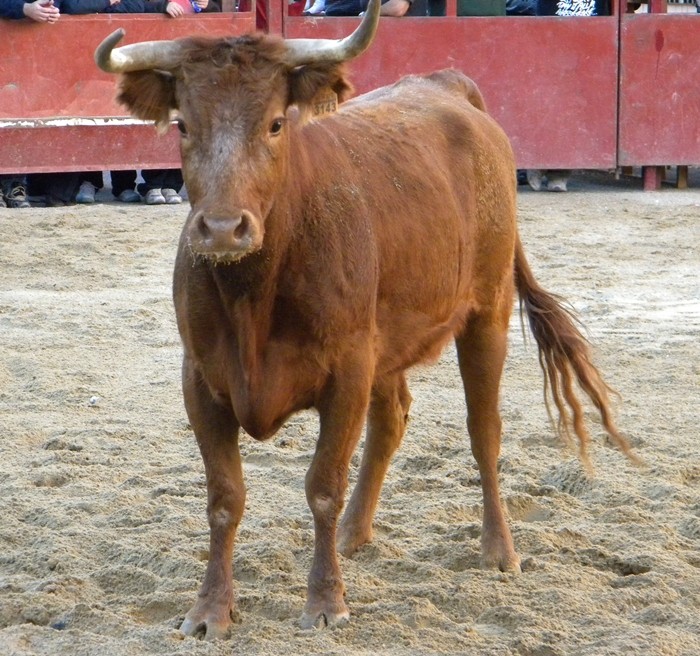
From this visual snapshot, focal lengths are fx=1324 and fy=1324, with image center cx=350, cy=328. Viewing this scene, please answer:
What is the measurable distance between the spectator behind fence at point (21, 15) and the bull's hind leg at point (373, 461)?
7.42 meters

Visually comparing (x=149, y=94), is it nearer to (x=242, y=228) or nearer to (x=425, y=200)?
(x=242, y=228)

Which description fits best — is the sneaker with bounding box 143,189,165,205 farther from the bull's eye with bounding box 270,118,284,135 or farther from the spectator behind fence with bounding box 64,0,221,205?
the bull's eye with bounding box 270,118,284,135

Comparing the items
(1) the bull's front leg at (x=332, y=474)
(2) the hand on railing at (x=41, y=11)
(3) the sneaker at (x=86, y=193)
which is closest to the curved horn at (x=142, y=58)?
(1) the bull's front leg at (x=332, y=474)

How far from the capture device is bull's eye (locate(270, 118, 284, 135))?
3.53 m

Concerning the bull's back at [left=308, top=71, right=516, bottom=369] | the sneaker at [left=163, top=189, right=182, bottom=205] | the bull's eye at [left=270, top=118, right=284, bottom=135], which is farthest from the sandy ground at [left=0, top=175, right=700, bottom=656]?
the sneaker at [left=163, top=189, right=182, bottom=205]

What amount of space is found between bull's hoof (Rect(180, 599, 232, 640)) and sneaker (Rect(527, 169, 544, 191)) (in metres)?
9.68

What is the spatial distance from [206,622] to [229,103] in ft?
4.75

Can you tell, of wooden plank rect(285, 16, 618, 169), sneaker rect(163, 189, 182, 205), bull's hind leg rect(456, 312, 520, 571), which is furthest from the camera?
wooden plank rect(285, 16, 618, 169)

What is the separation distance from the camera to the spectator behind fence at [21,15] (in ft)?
37.3

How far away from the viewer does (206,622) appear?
374 centimetres

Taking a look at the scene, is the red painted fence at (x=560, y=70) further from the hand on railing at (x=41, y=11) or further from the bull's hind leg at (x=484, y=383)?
the bull's hind leg at (x=484, y=383)

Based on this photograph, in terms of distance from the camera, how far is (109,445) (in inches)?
218

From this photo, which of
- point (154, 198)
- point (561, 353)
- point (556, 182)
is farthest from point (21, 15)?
point (561, 353)

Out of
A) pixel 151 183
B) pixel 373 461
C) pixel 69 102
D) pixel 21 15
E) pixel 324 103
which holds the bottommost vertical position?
pixel 373 461
